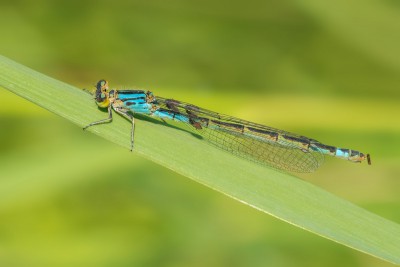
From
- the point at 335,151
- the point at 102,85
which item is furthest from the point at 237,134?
the point at 102,85

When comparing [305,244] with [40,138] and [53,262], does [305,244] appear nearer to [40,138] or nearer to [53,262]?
[53,262]

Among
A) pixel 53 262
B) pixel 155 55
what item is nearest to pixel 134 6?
pixel 155 55

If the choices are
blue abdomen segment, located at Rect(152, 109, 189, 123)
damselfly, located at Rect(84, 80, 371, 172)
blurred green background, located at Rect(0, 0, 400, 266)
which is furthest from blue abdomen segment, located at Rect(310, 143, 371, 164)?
blue abdomen segment, located at Rect(152, 109, 189, 123)

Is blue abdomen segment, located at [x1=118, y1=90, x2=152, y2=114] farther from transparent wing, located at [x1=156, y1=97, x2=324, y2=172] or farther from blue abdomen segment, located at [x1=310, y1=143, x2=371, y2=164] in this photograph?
blue abdomen segment, located at [x1=310, y1=143, x2=371, y2=164]

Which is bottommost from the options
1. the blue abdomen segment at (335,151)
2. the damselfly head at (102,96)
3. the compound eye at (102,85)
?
the blue abdomen segment at (335,151)

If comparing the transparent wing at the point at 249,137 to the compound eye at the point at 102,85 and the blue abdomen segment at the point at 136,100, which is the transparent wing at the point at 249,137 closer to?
the blue abdomen segment at the point at 136,100

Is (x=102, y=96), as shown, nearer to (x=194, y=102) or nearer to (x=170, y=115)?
(x=170, y=115)

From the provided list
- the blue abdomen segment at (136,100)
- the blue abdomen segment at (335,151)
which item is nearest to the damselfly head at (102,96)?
the blue abdomen segment at (136,100)
